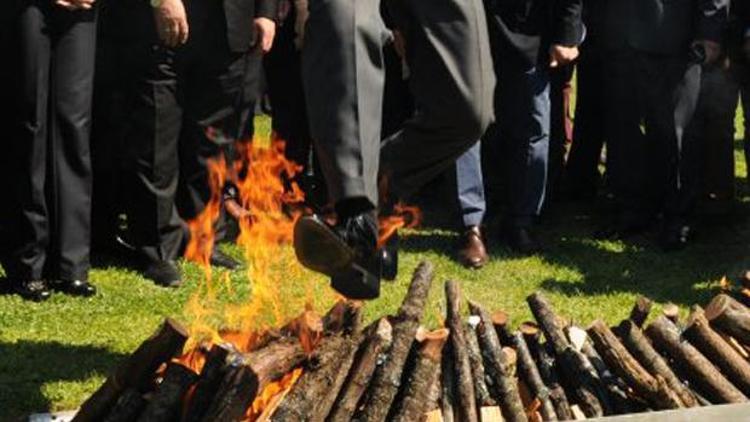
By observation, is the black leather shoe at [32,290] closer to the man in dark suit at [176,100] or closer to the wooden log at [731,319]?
the man in dark suit at [176,100]

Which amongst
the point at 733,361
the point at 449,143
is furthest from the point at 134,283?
the point at 733,361

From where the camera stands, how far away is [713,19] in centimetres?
825

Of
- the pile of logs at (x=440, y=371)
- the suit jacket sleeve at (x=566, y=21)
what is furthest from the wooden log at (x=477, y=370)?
the suit jacket sleeve at (x=566, y=21)

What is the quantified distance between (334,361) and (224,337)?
527 millimetres

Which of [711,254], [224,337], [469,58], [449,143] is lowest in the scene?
[711,254]

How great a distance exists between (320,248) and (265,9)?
335 centimetres

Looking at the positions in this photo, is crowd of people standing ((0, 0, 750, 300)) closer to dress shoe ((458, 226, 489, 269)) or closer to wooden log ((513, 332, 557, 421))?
dress shoe ((458, 226, 489, 269))

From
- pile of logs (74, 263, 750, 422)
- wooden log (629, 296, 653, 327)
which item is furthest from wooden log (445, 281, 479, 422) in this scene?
wooden log (629, 296, 653, 327)

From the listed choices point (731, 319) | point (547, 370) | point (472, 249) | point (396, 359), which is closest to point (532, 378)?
point (547, 370)

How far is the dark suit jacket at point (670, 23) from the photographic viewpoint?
827 centimetres

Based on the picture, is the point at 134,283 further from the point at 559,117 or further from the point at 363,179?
the point at 559,117

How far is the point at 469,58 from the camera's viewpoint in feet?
17.5

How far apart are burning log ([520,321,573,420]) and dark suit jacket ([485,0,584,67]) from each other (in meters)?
2.79

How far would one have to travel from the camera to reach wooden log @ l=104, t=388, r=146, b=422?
193 inches
